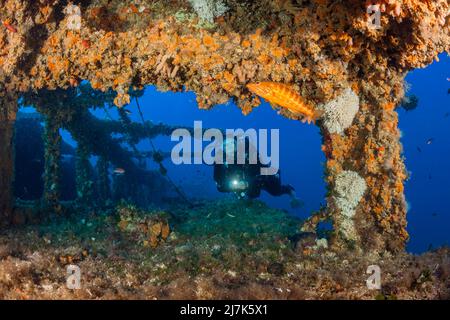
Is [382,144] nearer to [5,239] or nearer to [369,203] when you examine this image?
[369,203]

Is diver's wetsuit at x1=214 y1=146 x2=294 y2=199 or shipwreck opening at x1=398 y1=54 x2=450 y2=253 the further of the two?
shipwreck opening at x1=398 y1=54 x2=450 y2=253

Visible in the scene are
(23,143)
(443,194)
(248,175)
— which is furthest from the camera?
(443,194)

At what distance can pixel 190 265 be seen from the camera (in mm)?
4250

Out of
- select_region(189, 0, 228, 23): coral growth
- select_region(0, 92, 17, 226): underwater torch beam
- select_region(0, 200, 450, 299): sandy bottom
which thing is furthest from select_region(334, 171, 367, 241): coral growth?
select_region(0, 92, 17, 226): underwater torch beam

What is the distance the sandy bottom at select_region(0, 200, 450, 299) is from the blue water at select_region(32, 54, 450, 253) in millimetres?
25243

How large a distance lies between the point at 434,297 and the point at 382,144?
6.40 feet

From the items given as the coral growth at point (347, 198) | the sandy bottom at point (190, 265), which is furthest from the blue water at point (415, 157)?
the coral growth at point (347, 198)

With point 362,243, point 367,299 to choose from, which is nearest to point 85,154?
point 362,243

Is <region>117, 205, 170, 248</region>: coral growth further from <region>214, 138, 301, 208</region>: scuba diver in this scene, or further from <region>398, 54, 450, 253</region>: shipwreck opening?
<region>398, 54, 450, 253</region>: shipwreck opening

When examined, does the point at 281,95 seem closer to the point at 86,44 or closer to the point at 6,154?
the point at 86,44

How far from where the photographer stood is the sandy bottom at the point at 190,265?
3330 mm

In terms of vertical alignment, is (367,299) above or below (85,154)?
below

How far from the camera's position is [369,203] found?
464 cm

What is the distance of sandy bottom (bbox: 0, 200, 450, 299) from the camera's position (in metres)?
3.33
